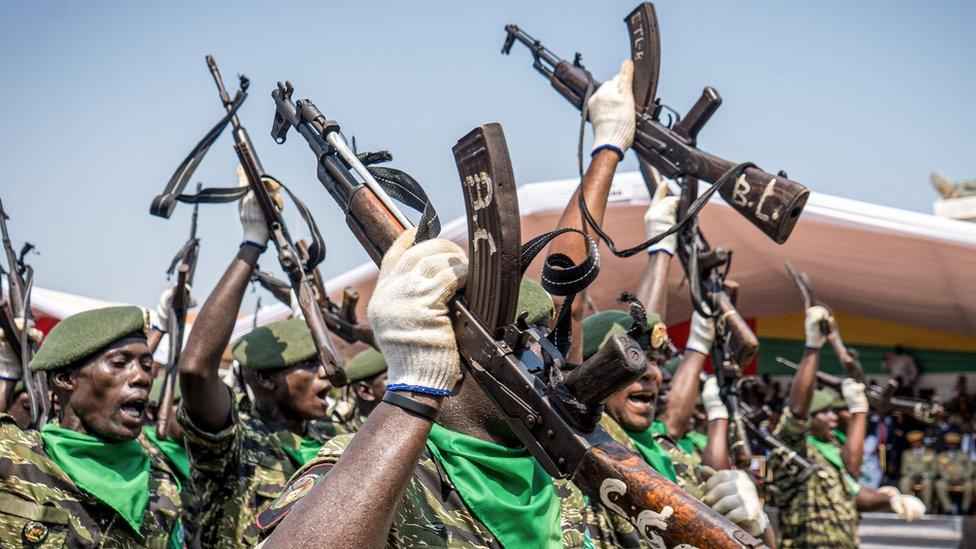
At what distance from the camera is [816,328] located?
24.9 feet

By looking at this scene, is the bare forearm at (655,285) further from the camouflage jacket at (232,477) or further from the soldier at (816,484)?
the soldier at (816,484)

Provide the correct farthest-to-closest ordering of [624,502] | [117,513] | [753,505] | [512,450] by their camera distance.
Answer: [117,513]
[753,505]
[512,450]
[624,502]

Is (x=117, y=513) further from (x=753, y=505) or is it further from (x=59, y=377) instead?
(x=753, y=505)

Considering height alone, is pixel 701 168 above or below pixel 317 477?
above

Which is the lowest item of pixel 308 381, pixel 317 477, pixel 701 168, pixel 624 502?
pixel 308 381

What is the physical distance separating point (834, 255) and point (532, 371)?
917cm

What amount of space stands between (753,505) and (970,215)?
1183 centimetres

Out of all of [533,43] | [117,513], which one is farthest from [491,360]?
[533,43]

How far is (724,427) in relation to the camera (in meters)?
6.04

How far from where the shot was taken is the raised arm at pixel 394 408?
5.98ft

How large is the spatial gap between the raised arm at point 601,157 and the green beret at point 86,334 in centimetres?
186

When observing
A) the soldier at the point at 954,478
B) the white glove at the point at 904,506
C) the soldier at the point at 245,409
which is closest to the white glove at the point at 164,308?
the soldier at the point at 245,409

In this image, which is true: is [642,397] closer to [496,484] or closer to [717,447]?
[717,447]

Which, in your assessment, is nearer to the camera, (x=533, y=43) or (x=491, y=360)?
(x=491, y=360)
